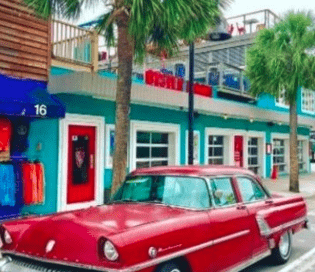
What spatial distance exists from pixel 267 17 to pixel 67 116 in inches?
669

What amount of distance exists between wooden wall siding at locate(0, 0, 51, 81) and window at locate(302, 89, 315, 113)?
63.8 feet

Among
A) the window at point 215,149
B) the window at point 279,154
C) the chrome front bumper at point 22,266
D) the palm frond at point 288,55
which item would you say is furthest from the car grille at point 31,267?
the window at point 279,154

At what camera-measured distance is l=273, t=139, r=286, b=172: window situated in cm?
2273

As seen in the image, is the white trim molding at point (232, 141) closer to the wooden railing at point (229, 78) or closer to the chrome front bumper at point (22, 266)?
the wooden railing at point (229, 78)

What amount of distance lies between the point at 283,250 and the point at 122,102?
4.35 m

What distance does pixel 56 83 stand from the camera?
33.5ft

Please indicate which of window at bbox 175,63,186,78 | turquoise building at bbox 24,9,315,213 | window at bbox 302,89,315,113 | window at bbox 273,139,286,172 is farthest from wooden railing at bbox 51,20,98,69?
window at bbox 302,89,315,113

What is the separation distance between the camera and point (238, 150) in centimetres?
1903

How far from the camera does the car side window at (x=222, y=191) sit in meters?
4.91

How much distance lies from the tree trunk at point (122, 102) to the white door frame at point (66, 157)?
2.67m

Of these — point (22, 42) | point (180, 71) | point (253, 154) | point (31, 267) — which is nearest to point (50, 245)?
point (31, 267)

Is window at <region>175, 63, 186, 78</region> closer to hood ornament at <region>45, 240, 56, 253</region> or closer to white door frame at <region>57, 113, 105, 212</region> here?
white door frame at <region>57, 113, 105, 212</region>

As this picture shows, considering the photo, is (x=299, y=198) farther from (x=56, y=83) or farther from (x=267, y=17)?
(x=267, y=17)

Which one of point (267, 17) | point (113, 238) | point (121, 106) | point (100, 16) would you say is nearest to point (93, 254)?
point (113, 238)
